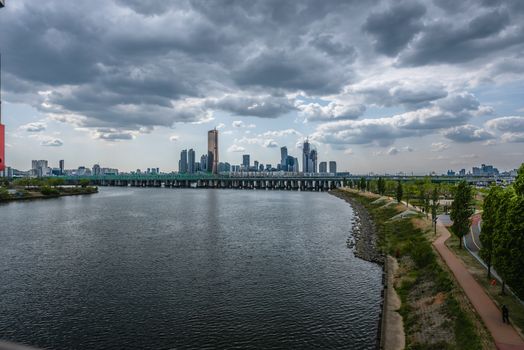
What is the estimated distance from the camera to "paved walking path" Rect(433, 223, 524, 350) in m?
22.4

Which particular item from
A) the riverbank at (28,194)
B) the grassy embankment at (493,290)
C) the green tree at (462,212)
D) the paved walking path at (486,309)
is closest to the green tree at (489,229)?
the grassy embankment at (493,290)

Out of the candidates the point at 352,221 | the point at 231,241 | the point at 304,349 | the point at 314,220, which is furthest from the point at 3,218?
the point at 304,349

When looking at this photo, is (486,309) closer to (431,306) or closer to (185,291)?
(431,306)

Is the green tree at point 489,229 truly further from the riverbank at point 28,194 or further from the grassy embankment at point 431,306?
the riverbank at point 28,194

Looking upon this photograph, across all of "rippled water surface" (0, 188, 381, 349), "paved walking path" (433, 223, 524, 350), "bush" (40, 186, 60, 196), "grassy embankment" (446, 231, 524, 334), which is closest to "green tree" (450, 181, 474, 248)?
"grassy embankment" (446, 231, 524, 334)

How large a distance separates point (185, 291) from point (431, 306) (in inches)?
892

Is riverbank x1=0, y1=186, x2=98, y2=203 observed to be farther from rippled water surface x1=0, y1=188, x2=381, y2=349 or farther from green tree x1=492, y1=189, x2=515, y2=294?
green tree x1=492, y1=189, x2=515, y2=294

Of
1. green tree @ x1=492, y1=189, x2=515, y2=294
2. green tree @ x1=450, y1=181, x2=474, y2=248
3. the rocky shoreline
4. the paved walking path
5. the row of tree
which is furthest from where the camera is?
the rocky shoreline

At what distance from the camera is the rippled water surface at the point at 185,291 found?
2872cm

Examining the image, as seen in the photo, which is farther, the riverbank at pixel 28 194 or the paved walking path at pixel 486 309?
the riverbank at pixel 28 194

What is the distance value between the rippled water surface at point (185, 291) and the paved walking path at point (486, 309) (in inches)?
299

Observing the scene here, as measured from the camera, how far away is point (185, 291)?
3816 centimetres

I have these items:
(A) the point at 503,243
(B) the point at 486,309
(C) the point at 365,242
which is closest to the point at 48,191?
(C) the point at 365,242

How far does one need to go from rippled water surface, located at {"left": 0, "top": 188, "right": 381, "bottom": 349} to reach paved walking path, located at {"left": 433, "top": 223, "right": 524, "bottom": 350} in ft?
25.0
